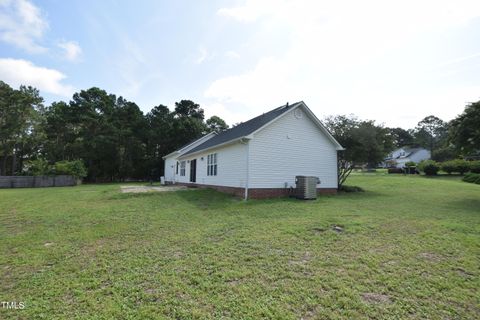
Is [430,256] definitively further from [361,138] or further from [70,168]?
[70,168]

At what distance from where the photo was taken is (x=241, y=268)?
147 inches

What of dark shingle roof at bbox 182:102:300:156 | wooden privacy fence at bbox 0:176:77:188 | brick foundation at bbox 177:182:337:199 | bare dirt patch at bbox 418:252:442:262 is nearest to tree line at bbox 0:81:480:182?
wooden privacy fence at bbox 0:176:77:188

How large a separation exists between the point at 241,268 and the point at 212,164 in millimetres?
12040

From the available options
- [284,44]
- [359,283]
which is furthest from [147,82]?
[359,283]

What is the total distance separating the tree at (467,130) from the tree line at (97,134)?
88.9 feet

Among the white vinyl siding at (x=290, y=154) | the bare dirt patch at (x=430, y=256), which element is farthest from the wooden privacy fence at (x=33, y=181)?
the bare dirt patch at (x=430, y=256)

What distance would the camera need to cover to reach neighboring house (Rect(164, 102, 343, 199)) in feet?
38.3

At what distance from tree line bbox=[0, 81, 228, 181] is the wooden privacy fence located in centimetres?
800

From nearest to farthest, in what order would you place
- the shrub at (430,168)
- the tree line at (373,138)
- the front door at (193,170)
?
the tree line at (373,138) → the front door at (193,170) → the shrub at (430,168)

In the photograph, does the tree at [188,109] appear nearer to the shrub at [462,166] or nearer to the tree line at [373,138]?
the tree line at [373,138]

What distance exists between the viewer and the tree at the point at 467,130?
1265cm

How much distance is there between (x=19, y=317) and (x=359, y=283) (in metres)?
3.97

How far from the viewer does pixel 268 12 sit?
1020 cm

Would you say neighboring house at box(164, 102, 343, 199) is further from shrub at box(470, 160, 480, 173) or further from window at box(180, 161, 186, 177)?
shrub at box(470, 160, 480, 173)
